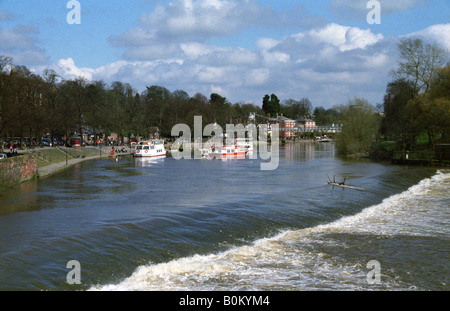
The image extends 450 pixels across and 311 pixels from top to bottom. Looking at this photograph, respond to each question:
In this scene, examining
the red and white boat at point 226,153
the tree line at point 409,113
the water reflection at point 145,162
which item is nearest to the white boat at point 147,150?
the water reflection at point 145,162

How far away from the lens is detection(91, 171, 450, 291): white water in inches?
496

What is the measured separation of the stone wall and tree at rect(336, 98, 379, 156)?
179ft

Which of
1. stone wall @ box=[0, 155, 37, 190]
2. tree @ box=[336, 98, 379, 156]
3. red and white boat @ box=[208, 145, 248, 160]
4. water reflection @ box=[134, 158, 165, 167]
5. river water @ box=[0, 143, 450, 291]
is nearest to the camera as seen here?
river water @ box=[0, 143, 450, 291]

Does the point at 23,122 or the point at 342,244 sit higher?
the point at 23,122

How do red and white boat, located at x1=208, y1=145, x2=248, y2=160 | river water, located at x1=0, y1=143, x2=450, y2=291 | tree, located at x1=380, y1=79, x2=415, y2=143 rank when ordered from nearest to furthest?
1. river water, located at x1=0, y1=143, x2=450, y2=291
2. tree, located at x1=380, y1=79, x2=415, y2=143
3. red and white boat, located at x1=208, y1=145, x2=248, y2=160

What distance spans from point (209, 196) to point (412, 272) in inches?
645

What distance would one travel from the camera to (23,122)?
184 ft

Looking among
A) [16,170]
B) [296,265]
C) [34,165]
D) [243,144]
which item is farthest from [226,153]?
[296,265]

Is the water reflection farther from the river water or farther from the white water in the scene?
the white water

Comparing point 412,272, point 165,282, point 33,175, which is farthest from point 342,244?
point 33,175

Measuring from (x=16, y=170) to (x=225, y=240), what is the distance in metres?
23.3

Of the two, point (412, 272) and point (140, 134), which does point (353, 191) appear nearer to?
point (412, 272)

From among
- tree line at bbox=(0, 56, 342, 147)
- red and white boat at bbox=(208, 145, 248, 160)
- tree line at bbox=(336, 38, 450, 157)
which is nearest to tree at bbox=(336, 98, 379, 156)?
tree line at bbox=(336, 38, 450, 157)

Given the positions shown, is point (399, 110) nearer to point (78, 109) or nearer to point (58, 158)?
point (58, 158)
